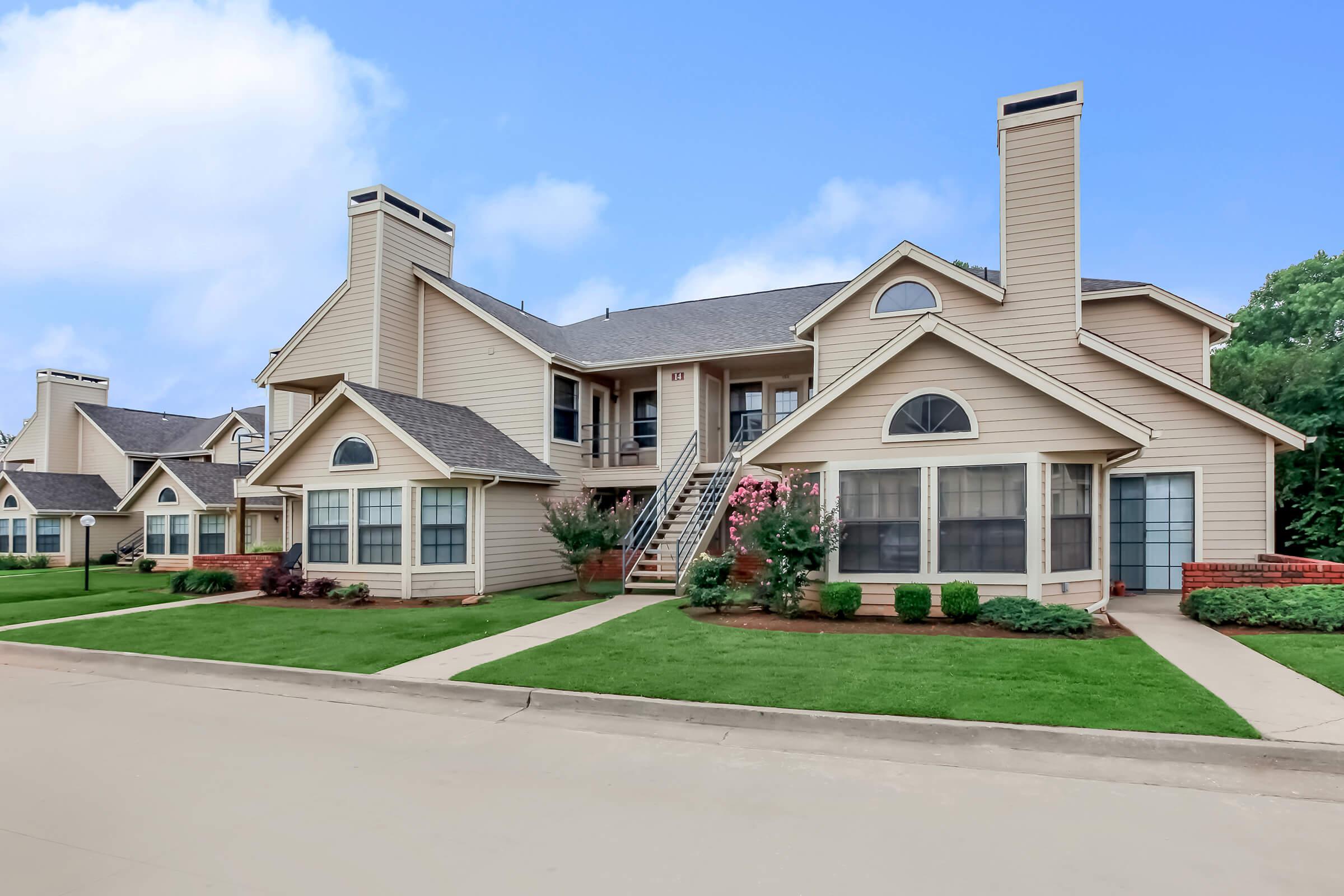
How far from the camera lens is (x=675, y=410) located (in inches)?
792

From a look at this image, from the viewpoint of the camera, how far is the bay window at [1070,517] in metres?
11.7

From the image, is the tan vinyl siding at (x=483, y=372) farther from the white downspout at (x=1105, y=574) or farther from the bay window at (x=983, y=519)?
the white downspout at (x=1105, y=574)

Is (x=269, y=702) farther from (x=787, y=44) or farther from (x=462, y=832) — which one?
(x=787, y=44)

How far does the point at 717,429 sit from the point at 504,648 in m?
11.3

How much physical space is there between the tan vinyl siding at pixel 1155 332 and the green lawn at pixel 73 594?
69.2 feet

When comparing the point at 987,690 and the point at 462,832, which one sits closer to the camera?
the point at 462,832

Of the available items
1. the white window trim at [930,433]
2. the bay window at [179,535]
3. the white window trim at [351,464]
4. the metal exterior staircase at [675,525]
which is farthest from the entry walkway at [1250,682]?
the bay window at [179,535]

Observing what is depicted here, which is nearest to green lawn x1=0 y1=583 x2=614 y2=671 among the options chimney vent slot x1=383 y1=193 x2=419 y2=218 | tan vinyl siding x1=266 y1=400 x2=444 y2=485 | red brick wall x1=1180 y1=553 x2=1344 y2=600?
tan vinyl siding x1=266 y1=400 x2=444 y2=485

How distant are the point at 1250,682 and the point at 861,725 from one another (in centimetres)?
436

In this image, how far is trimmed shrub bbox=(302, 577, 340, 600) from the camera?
Answer: 54.9 ft

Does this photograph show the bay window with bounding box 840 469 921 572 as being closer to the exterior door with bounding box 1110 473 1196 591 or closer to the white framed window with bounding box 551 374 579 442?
the exterior door with bounding box 1110 473 1196 591

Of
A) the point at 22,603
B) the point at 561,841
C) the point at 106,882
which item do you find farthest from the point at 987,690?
the point at 22,603

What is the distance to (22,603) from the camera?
57.7 ft

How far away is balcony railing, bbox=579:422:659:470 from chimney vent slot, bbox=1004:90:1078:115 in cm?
1076
